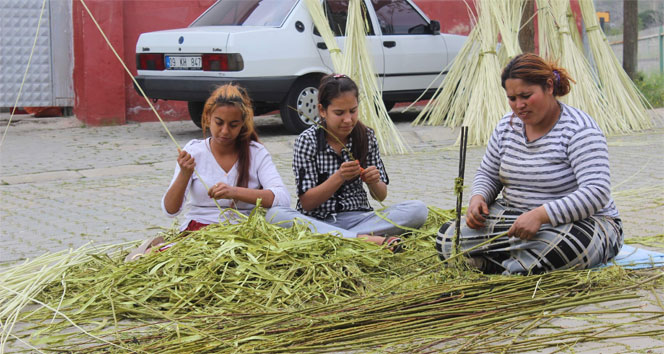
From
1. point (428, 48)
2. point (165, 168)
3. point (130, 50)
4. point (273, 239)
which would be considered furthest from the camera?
point (130, 50)

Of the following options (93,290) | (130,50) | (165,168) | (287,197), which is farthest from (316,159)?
(130,50)

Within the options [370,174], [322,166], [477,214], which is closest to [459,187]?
[477,214]

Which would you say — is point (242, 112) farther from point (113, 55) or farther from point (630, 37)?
point (630, 37)

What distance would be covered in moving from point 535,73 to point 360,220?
1.21 meters

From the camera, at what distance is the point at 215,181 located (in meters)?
3.92

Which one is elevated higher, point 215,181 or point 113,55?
point 113,55

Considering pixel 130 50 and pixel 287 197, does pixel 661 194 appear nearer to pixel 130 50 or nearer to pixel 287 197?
pixel 287 197

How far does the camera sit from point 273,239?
353cm

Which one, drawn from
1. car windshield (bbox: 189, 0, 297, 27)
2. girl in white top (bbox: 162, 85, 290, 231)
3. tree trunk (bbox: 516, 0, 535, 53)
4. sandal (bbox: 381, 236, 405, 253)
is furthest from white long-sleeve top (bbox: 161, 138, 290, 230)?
tree trunk (bbox: 516, 0, 535, 53)

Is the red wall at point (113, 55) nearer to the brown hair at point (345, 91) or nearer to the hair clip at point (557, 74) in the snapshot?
the brown hair at point (345, 91)

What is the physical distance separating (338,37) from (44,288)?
20.1ft

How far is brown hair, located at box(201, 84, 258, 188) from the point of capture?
3.78 metres

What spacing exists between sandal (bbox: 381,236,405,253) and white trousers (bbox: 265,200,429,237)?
16cm

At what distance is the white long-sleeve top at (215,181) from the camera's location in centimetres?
392
